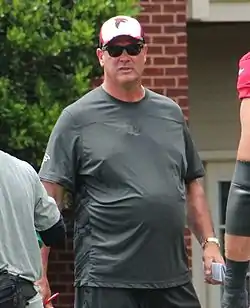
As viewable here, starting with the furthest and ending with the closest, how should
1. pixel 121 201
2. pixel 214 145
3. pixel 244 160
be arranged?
pixel 214 145 → pixel 121 201 → pixel 244 160

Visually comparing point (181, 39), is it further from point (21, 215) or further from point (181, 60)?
point (21, 215)

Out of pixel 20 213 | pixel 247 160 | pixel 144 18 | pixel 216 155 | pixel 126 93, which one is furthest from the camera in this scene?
pixel 216 155

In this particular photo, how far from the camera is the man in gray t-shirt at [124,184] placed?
4742mm

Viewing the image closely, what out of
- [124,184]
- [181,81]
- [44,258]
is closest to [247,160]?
[124,184]

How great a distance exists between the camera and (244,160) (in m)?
3.62

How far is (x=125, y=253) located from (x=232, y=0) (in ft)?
12.4

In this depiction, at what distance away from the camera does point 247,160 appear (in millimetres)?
3611

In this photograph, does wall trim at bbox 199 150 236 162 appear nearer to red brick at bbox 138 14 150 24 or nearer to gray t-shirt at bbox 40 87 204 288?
red brick at bbox 138 14 150 24

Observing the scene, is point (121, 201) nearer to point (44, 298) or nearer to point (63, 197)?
point (63, 197)

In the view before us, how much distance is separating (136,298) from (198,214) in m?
0.62

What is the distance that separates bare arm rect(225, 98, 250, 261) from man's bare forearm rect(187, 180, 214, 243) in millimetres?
1332

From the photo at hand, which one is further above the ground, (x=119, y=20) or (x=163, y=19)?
(x=119, y=20)

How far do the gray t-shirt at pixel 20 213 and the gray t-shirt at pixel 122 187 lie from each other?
165 millimetres

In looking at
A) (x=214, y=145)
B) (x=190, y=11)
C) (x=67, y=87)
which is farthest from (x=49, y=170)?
(x=214, y=145)
